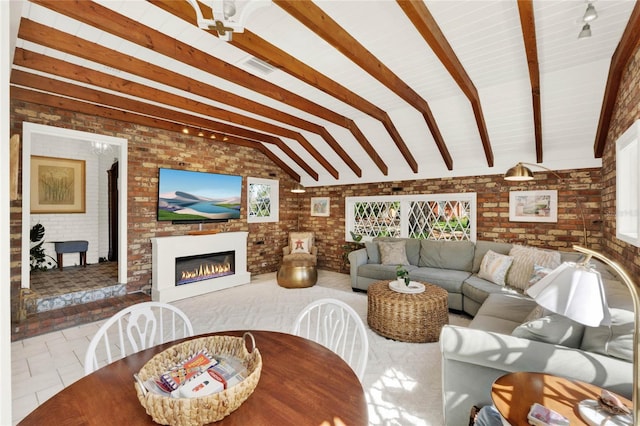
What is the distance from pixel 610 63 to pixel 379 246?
3532 millimetres

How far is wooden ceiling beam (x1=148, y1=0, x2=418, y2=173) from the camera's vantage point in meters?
1.93

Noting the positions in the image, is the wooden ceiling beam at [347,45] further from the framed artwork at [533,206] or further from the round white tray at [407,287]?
the round white tray at [407,287]

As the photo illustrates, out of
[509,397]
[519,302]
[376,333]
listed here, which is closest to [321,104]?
[376,333]

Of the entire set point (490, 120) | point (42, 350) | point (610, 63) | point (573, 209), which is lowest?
point (42, 350)

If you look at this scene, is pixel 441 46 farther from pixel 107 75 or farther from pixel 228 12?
pixel 107 75

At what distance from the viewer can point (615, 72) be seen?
107 inches

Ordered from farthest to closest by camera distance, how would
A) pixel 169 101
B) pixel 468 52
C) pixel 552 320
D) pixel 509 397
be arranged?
pixel 169 101 → pixel 468 52 → pixel 552 320 → pixel 509 397

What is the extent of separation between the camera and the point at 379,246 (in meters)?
5.04

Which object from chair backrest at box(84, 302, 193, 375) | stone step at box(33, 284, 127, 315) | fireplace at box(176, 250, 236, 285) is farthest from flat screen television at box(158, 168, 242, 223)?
chair backrest at box(84, 302, 193, 375)

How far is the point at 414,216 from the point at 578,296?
15.0 feet

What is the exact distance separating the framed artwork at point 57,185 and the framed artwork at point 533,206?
25.1ft

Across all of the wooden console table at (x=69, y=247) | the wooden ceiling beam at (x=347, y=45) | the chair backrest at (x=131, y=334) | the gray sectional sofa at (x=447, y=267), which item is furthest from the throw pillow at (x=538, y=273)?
the wooden console table at (x=69, y=247)

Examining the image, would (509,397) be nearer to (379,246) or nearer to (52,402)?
(52,402)

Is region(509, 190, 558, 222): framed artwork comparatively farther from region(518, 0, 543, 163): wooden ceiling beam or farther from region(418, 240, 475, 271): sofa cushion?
region(418, 240, 475, 271): sofa cushion
